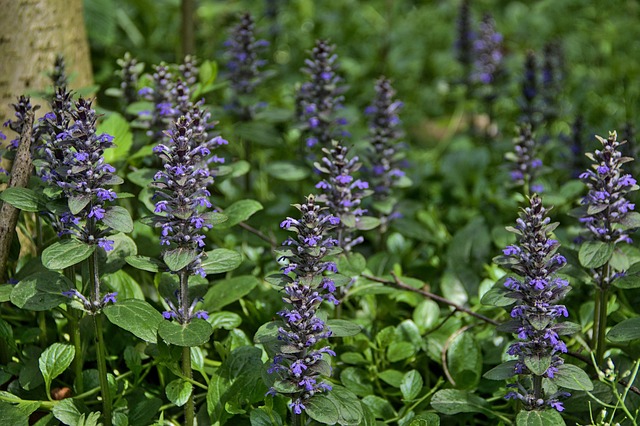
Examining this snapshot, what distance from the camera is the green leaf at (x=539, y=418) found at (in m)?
2.84

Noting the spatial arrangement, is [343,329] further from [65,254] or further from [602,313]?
[602,313]

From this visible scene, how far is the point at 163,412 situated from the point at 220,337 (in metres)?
0.53

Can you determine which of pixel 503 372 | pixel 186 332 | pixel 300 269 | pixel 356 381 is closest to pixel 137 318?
pixel 186 332

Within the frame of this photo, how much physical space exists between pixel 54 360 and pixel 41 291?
0.30 metres

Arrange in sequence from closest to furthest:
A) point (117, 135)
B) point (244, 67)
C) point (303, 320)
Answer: point (303, 320), point (117, 135), point (244, 67)

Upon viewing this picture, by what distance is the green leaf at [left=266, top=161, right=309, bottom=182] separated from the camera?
4203 millimetres

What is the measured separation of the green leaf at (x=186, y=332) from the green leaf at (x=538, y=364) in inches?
45.1

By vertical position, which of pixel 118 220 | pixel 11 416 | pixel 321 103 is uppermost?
pixel 321 103

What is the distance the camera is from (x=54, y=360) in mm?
3115

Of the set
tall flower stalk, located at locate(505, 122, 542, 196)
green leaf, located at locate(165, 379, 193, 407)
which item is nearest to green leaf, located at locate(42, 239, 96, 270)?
green leaf, located at locate(165, 379, 193, 407)

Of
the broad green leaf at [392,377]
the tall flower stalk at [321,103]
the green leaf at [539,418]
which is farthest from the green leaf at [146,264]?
the green leaf at [539,418]

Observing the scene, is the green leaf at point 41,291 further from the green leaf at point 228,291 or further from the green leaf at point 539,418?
the green leaf at point 539,418

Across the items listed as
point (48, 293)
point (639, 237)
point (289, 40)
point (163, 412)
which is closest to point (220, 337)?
point (163, 412)

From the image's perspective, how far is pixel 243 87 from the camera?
15.1ft
